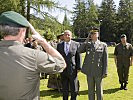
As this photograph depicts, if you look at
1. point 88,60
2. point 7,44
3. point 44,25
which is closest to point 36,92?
point 7,44

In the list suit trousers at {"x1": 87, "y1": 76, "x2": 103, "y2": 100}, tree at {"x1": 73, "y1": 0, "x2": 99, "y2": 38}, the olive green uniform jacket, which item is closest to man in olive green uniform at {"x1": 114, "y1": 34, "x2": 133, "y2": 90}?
suit trousers at {"x1": 87, "y1": 76, "x2": 103, "y2": 100}

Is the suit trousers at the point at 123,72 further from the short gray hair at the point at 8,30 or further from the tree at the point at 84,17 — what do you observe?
the tree at the point at 84,17

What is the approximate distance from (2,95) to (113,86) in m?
9.13

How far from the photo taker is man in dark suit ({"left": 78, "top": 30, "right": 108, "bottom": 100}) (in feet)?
24.9

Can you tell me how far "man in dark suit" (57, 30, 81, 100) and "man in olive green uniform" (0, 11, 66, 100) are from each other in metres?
5.02

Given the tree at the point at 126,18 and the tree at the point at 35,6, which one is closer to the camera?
the tree at the point at 35,6

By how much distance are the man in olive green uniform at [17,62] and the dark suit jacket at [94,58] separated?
4.93 metres

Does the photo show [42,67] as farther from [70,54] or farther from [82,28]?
[82,28]

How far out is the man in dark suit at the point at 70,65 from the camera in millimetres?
7797

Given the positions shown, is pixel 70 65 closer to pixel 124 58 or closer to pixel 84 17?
pixel 124 58

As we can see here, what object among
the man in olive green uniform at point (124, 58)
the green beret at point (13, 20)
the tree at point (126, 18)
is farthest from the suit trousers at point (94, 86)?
the tree at point (126, 18)

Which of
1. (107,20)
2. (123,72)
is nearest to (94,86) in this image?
(123,72)

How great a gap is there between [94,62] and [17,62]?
5.12 m

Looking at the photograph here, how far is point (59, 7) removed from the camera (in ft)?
85.1
